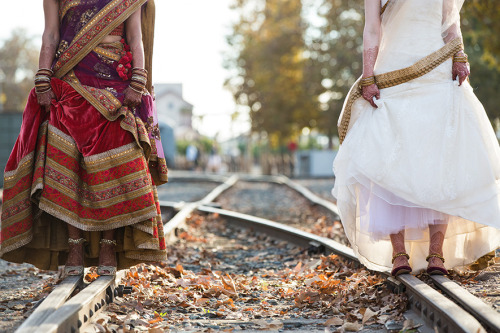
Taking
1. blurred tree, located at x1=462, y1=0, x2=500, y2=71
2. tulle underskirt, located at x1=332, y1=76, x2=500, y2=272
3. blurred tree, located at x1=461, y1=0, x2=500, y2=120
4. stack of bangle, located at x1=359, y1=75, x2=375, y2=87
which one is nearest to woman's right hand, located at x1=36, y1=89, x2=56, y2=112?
tulle underskirt, located at x1=332, y1=76, x2=500, y2=272

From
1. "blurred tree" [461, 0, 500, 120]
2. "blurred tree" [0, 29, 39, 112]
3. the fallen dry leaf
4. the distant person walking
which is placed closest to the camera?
the fallen dry leaf

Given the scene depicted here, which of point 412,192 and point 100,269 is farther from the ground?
point 412,192

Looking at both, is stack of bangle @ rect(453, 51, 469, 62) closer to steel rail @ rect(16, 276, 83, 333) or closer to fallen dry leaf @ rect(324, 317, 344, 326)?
fallen dry leaf @ rect(324, 317, 344, 326)

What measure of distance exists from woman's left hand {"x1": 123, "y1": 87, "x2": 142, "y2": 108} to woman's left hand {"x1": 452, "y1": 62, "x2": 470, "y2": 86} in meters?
1.88

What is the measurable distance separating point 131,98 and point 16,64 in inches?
2322

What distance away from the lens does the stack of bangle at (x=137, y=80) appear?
439cm

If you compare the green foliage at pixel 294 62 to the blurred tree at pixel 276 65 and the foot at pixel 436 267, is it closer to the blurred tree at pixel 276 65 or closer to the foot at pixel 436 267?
the blurred tree at pixel 276 65

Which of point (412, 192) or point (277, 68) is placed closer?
point (412, 192)

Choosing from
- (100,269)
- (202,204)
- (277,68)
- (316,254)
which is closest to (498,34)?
(202,204)

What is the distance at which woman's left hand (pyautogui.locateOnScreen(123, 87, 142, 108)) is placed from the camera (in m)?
4.38

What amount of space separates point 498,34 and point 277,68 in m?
20.0

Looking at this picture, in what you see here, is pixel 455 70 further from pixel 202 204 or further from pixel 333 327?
pixel 202 204

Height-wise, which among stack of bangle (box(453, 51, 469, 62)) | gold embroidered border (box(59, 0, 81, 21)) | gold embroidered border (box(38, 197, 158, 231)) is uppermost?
gold embroidered border (box(59, 0, 81, 21))

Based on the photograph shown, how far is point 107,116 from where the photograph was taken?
168 inches
